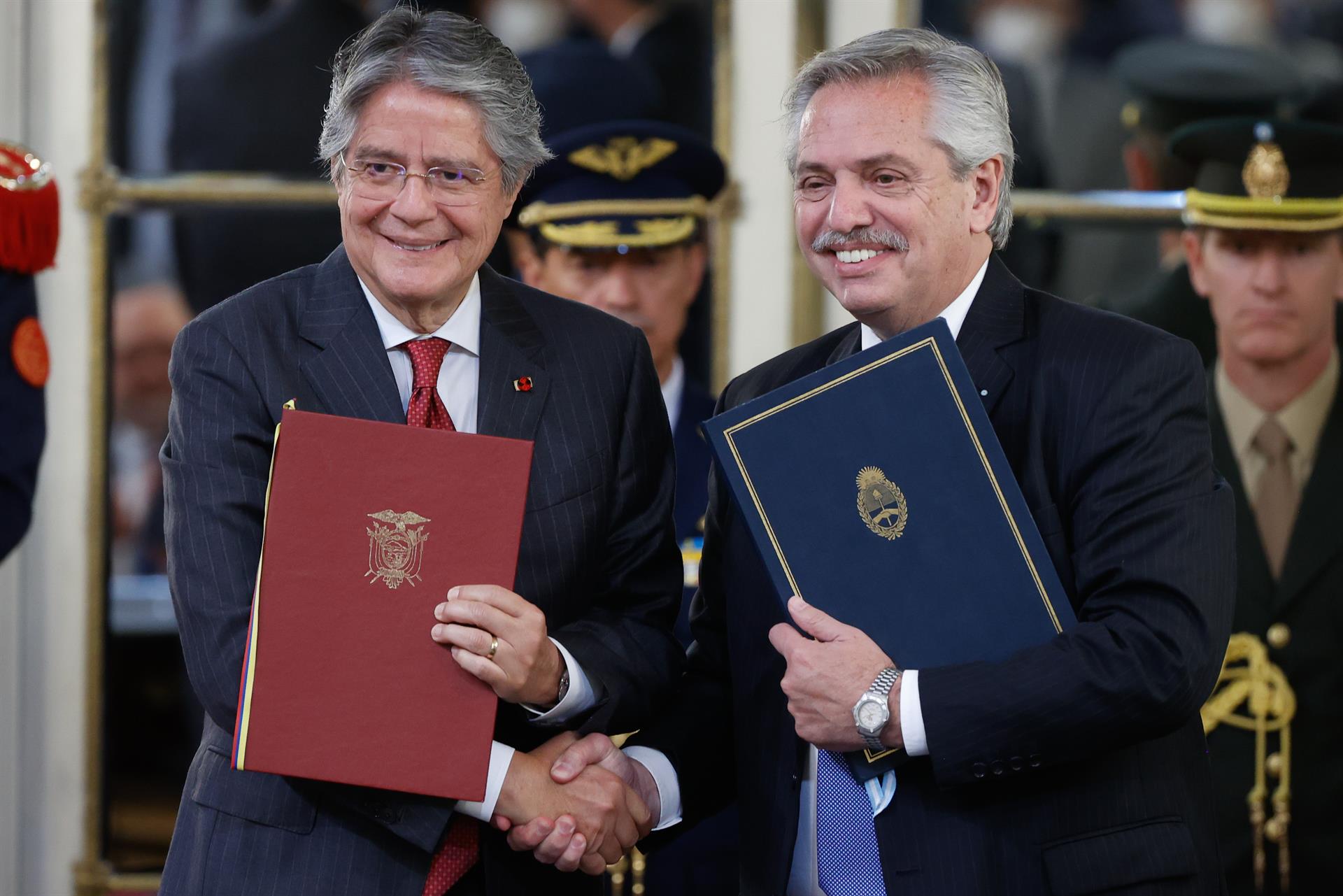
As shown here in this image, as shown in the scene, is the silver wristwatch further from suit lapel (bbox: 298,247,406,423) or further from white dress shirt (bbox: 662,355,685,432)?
white dress shirt (bbox: 662,355,685,432)

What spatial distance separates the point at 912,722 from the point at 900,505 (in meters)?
0.25

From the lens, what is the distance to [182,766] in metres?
3.84

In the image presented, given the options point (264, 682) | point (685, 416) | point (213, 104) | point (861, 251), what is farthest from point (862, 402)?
point (213, 104)

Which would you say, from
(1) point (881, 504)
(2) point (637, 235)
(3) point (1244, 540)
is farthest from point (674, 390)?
(1) point (881, 504)

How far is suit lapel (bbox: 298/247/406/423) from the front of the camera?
6.44 ft

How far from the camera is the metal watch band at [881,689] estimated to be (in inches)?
72.3

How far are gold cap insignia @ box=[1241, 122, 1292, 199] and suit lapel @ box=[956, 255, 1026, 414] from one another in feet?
5.20

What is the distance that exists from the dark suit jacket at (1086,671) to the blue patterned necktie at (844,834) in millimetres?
42

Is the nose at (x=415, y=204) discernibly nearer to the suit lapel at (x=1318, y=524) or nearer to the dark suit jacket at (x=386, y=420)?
the dark suit jacket at (x=386, y=420)

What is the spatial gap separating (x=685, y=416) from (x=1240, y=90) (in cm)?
147

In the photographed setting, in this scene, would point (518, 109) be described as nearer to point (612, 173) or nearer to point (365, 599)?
point (365, 599)

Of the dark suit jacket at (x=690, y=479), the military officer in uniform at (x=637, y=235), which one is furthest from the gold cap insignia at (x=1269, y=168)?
the dark suit jacket at (x=690, y=479)

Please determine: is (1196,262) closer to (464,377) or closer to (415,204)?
(464,377)

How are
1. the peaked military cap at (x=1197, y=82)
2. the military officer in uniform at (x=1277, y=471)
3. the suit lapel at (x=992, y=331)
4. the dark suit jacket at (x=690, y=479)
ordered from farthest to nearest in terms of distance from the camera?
the peaked military cap at (x=1197, y=82), the military officer in uniform at (x=1277, y=471), the dark suit jacket at (x=690, y=479), the suit lapel at (x=992, y=331)
